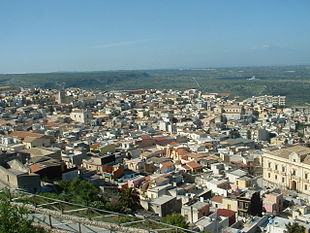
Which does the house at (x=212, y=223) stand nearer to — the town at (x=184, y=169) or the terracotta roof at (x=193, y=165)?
the town at (x=184, y=169)

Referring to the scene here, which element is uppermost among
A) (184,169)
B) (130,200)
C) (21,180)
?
(21,180)

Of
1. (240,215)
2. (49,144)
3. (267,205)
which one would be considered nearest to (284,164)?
(267,205)

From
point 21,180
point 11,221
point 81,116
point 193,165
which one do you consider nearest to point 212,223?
point 21,180

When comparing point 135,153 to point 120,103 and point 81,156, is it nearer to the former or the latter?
point 81,156

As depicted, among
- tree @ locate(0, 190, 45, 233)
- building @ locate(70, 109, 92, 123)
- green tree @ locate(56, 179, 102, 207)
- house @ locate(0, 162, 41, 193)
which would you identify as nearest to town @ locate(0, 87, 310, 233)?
house @ locate(0, 162, 41, 193)

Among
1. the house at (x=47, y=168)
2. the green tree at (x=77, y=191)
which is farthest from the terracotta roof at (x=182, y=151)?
the green tree at (x=77, y=191)

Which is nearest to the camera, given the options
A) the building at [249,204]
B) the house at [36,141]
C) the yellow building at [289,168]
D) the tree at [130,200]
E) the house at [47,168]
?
the tree at [130,200]

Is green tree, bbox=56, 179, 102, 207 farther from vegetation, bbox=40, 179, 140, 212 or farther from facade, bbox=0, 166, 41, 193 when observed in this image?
facade, bbox=0, 166, 41, 193

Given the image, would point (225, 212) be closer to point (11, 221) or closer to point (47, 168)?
point (47, 168)

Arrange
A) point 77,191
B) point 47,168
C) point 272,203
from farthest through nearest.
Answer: point 272,203 → point 47,168 → point 77,191
